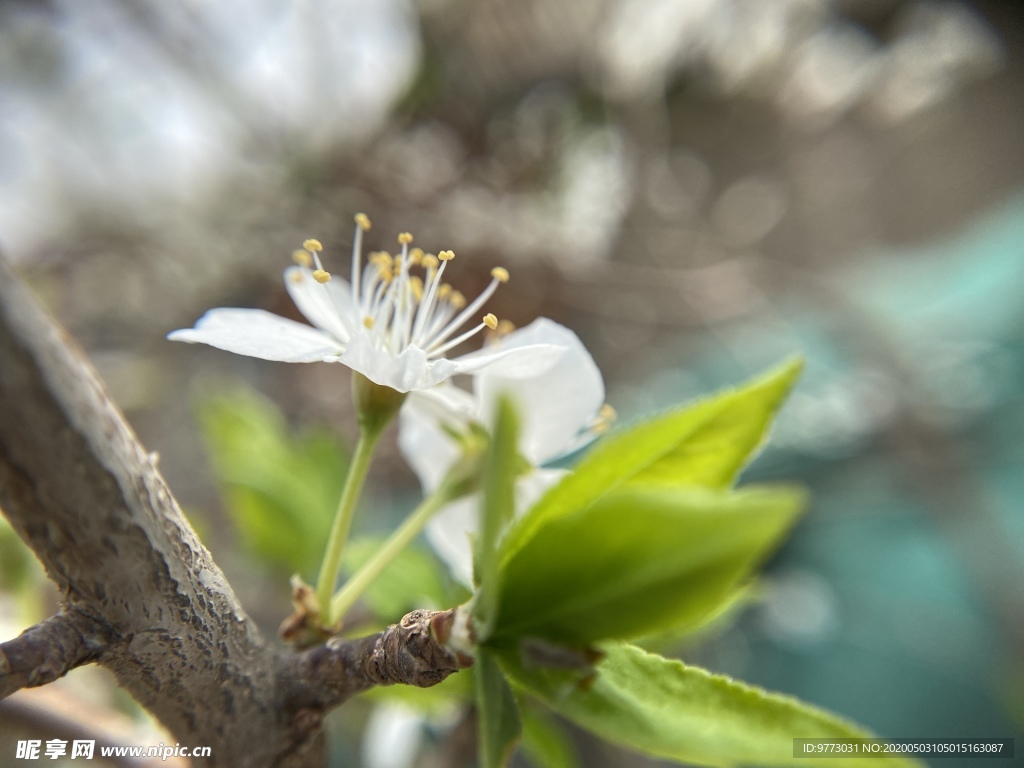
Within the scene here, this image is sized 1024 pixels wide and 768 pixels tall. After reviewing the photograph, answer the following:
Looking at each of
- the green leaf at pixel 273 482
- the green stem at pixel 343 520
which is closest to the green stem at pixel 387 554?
the green stem at pixel 343 520

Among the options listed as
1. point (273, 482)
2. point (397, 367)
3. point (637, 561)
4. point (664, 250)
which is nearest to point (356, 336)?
point (397, 367)

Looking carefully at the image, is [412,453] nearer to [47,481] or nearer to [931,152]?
[47,481]

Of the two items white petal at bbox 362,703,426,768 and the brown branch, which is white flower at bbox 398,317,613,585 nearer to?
the brown branch

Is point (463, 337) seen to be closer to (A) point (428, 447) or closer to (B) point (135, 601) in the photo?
(A) point (428, 447)

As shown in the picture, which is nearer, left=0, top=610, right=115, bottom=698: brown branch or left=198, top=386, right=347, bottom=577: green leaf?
left=0, top=610, right=115, bottom=698: brown branch

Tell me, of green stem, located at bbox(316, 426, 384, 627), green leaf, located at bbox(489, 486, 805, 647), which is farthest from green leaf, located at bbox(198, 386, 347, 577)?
green leaf, located at bbox(489, 486, 805, 647)

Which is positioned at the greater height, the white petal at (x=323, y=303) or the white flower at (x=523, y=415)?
the white petal at (x=323, y=303)

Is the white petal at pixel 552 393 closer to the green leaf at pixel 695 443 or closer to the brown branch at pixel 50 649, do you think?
the green leaf at pixel 695 443
